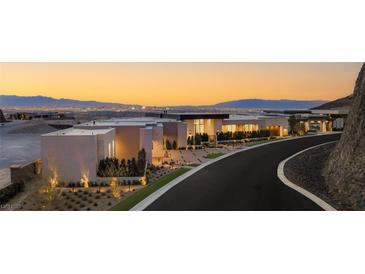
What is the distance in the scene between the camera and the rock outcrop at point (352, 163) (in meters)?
16.6

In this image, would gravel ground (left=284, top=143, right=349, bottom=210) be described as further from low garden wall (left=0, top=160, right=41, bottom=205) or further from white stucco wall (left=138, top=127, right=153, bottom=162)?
low garden wall (left=0, top=160, right=41, bottom=205)

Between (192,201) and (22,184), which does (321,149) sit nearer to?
(192,201)

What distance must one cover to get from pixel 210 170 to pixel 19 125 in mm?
47155

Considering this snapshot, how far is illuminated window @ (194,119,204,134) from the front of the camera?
125ft

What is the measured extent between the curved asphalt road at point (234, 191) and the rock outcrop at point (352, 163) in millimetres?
2404

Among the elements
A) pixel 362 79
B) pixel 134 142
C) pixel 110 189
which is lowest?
pixel 110 189

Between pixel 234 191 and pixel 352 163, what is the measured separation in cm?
652

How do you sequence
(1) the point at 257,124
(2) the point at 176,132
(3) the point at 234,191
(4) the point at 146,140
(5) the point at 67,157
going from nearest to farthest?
(3) the point at 234,191, (5) the point at 67,157, (4) the point at 146,140, (2) the point at 176,132, (1) the point at 257,124

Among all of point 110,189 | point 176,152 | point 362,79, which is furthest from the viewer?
point 176,152

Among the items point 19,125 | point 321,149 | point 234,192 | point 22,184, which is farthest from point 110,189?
point 19,125

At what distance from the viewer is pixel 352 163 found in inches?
721

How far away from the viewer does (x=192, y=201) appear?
15461 millimetres

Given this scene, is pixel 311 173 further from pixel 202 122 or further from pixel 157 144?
pixel 202 122

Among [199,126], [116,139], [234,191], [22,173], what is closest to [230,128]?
[199,126]
